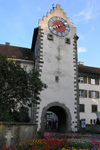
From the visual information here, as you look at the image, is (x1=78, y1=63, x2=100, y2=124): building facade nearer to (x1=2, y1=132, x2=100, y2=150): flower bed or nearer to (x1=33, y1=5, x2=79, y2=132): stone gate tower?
(x1=33, y1=5, x2=79, y2=132): stone gate tower

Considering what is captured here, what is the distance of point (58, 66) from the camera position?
22000 millimetres

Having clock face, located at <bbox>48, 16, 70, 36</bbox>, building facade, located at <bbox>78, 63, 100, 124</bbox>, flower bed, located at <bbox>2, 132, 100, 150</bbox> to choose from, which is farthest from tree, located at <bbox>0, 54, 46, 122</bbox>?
building facade, located at <bbox>78, 63, 100, 124</bbox>

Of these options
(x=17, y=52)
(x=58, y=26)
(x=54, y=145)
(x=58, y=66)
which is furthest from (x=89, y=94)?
(x=54, y=145)

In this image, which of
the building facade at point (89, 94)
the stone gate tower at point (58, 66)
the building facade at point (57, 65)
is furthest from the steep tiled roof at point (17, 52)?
the building facade at point (89, 94)

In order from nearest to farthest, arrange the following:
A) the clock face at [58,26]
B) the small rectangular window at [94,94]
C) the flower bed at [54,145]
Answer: the flower bed at [54,145] → the clock face at [58,26] → the small rectangular window at [94,94]

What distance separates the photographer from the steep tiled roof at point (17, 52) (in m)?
25.1

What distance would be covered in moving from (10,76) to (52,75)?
916 centimetres

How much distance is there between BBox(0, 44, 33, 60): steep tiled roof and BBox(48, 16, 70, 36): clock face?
5.34m

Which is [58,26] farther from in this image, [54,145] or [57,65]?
[54,145]

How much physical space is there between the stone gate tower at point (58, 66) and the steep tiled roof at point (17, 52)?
3390 mm

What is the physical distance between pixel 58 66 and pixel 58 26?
612 centimetres

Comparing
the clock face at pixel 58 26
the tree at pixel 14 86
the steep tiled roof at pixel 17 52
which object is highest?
the clock face at pixel 58 26

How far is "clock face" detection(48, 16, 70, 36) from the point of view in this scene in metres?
23.8

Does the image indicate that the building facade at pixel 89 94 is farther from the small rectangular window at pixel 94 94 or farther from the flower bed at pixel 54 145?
the flower bed at pixel 54 145
